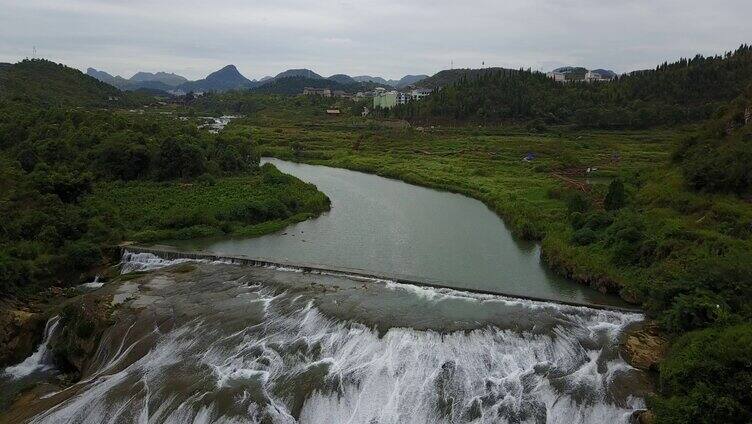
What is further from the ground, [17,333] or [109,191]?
[109,191]

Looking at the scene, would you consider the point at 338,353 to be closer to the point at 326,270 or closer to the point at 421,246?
the point at 326,270

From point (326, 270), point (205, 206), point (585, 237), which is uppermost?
point (585, 237)

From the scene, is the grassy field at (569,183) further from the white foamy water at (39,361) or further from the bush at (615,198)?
the white foamy water at (39,361)

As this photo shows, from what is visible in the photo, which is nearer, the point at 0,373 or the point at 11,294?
the point at 0,373

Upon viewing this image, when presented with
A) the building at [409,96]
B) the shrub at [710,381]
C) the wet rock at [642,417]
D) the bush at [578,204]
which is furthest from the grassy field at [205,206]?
the building at [409,96]

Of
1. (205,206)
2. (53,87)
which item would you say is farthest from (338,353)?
(53,87)

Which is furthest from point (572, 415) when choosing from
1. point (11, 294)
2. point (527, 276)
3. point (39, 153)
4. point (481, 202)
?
point (39, 153)

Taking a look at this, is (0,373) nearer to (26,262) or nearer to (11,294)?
(11,294)
